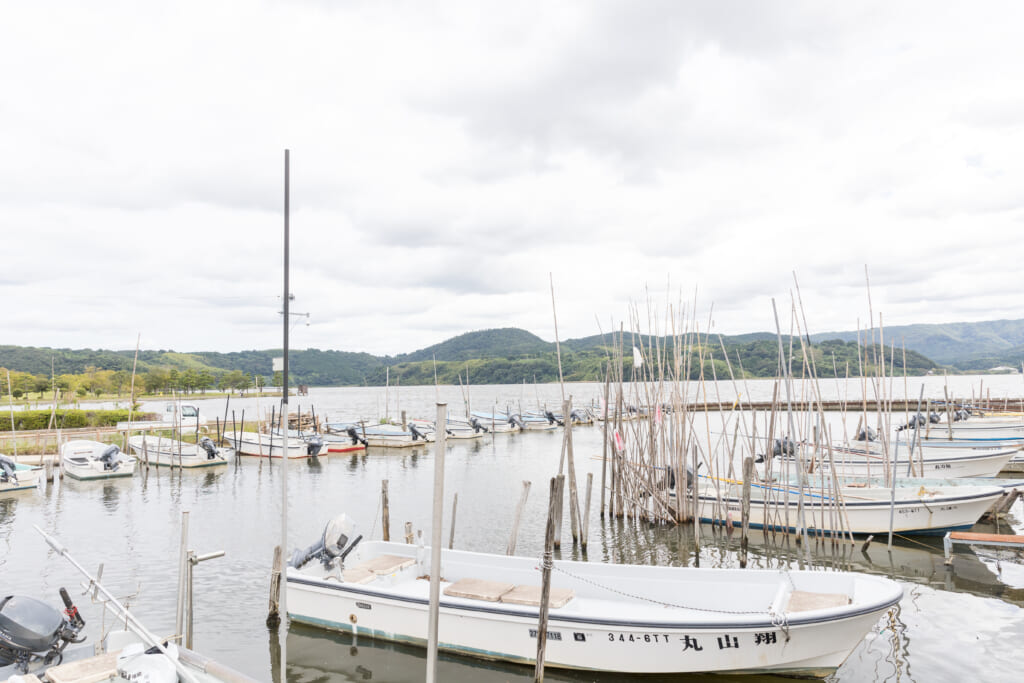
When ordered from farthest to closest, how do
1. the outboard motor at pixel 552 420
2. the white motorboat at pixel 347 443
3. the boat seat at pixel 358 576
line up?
the outboard motor at pixel 552 420, the white motorboat at pixel 347 443, the boat seat at pixel 358 576

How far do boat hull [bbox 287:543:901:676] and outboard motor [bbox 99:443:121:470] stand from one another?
82.5 ft

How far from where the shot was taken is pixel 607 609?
997cm

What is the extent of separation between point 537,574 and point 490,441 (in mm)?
36588

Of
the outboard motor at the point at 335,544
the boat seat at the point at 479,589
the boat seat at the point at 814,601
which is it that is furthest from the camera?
the outboard motor at the point at 335,544

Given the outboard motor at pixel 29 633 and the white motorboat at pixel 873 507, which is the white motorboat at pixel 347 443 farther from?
the outboard motor at pixel 29 633

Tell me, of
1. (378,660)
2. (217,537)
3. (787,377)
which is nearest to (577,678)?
(378,660)

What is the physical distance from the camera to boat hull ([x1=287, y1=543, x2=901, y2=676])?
843 cm

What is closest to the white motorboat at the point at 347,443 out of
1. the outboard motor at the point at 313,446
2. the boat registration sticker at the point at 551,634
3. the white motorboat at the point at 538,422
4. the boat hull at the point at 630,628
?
the outboard motor at the point at 313,446

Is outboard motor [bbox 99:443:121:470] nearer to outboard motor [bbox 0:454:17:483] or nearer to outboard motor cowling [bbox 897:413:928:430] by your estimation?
outboard motor [bbox 0:454:17:483]

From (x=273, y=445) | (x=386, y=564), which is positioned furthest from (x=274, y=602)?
(x=273, y=445)

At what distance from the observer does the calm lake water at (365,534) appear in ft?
32.5

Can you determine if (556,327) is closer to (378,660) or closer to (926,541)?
(378,660)

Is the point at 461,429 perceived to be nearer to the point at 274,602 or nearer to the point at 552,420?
the point at 552,420

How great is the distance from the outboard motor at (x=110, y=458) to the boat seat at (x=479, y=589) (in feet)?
89.8
